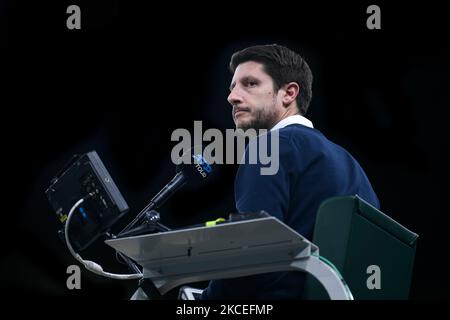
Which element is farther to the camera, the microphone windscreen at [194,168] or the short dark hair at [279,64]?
the short dark hair at [279,64]

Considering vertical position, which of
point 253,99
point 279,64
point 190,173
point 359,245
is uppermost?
point 279,64

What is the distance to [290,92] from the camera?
2592 millimetres

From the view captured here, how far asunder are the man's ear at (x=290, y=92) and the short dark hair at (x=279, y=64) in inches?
0.6

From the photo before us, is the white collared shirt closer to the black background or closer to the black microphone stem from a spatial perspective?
the black microphone stem

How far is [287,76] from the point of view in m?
2.58

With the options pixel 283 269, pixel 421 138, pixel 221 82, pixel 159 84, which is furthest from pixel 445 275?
pixel 283 269

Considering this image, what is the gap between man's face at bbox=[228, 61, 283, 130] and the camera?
8.02 feet

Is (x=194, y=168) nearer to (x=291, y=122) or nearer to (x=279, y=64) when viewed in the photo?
(x=291, y=122)

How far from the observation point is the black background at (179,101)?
342 cm

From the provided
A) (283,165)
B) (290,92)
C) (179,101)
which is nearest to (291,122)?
(290,92)

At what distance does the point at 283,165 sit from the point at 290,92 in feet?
1.96

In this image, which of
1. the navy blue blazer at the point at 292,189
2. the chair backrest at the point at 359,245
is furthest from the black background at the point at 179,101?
the chair backrest at the point at 359,245

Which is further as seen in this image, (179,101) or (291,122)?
(179,101)

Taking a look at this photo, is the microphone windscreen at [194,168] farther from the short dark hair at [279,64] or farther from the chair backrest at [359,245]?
the short dark hair at [279,64]
